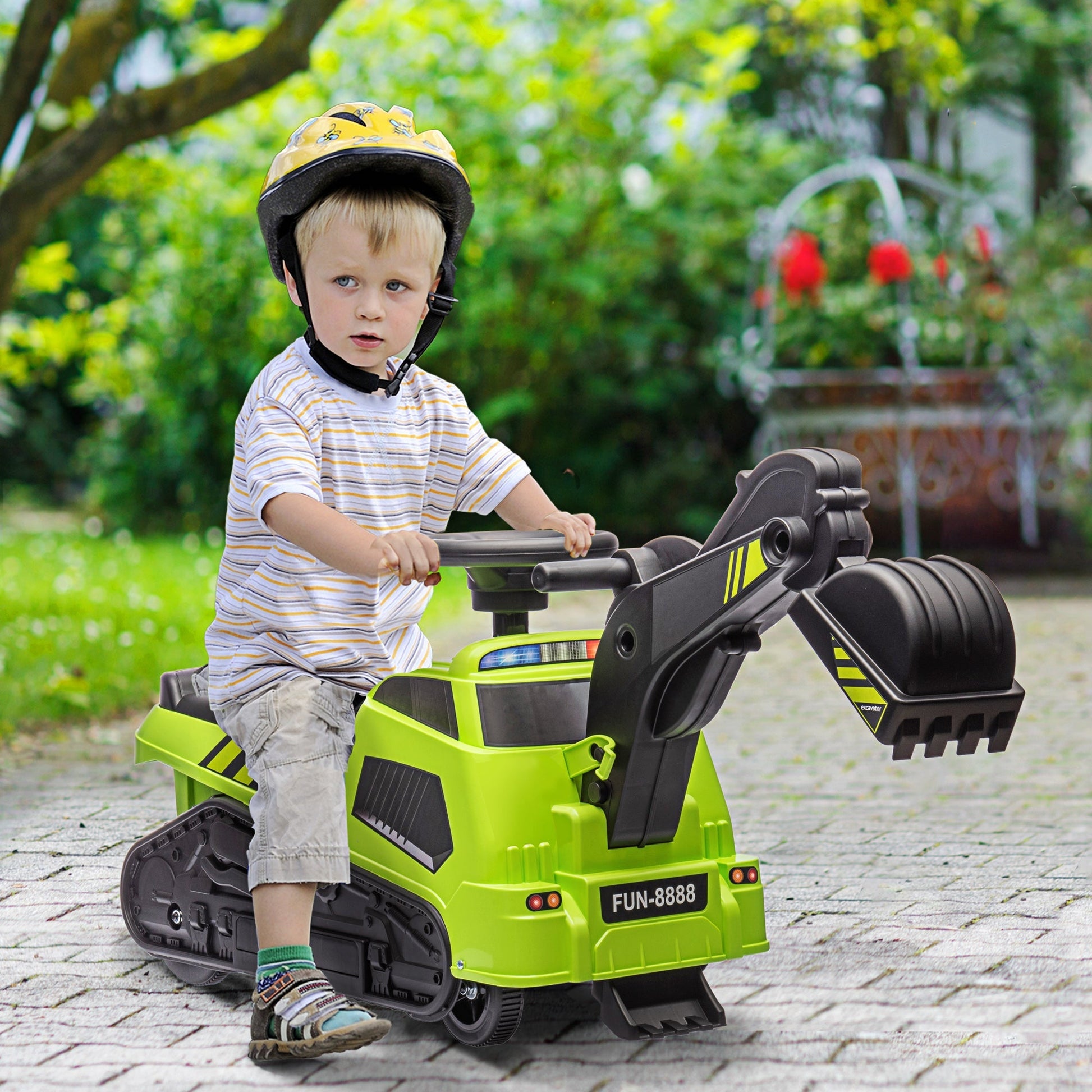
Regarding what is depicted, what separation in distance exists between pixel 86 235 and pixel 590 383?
8.92 metres

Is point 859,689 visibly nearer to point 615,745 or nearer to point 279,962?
point 615,745

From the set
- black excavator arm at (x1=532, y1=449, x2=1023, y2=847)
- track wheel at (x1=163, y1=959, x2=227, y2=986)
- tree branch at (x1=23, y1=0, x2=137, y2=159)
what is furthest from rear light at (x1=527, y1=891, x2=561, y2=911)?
tree branch at (x1=23, y1=0, x2=137, y2=159)

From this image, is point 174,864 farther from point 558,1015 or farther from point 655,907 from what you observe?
point 655,907

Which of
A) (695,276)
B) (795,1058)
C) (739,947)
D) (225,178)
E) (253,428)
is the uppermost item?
(225,178)

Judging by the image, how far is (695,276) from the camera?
42.9 ft

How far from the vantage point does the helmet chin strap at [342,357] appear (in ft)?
9.92

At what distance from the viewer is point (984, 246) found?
449 inches

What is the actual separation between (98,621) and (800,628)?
245 inches

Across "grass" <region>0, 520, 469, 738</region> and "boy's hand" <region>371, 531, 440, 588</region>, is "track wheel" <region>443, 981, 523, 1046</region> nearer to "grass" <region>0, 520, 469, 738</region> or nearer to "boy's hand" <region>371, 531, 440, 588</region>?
"boy's hand" <region>371, 531, 440, 588</region>

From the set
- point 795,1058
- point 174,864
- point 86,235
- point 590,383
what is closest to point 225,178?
point 590,383

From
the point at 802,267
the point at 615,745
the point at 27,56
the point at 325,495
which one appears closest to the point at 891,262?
the point at 802,267

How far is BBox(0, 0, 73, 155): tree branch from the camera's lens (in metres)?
7.34

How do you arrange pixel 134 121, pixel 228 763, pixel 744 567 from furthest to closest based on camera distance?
pixel 134 121
pixel 228 763
pixel 744 567

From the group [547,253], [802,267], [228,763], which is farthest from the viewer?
[547,253]
